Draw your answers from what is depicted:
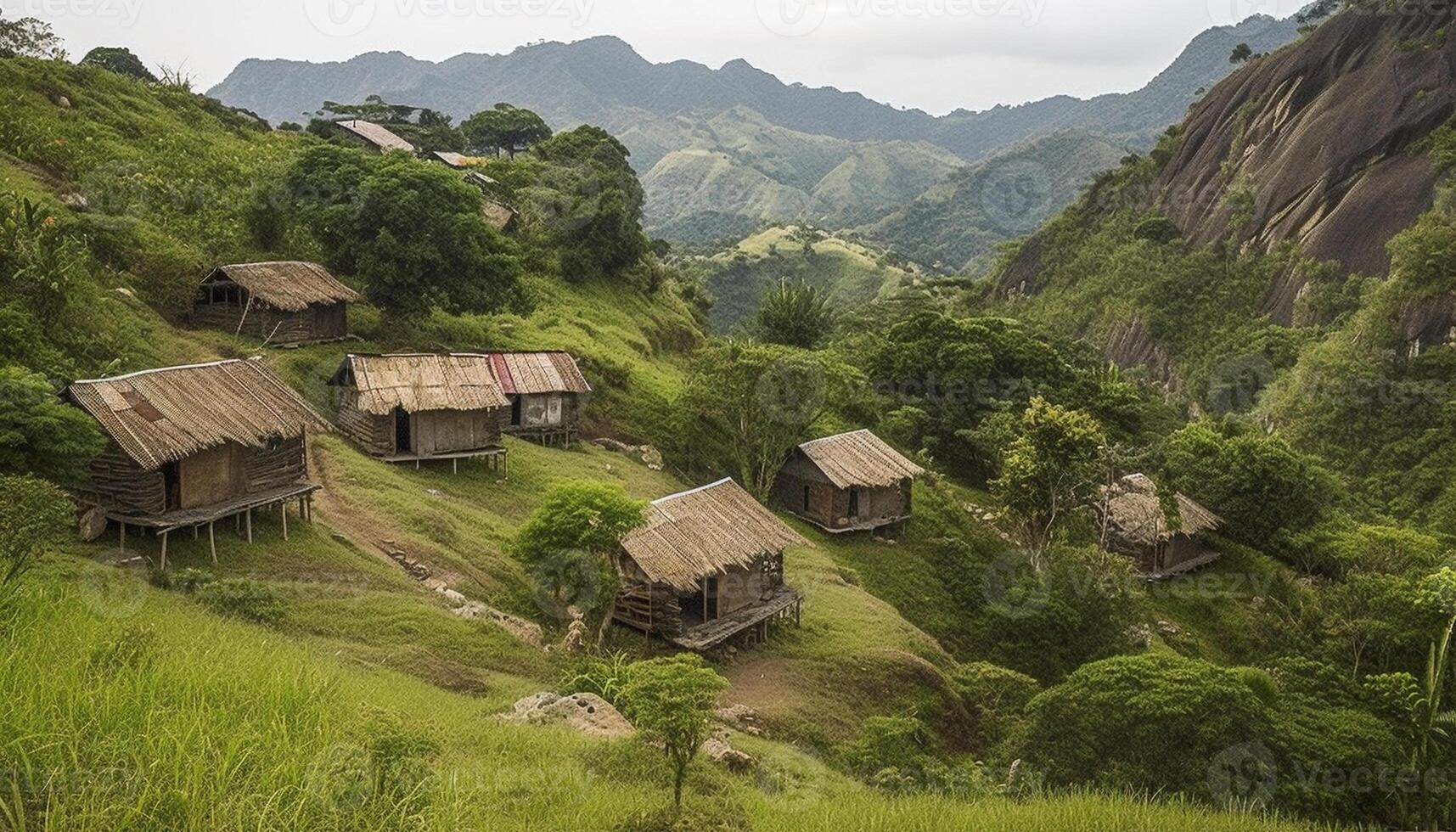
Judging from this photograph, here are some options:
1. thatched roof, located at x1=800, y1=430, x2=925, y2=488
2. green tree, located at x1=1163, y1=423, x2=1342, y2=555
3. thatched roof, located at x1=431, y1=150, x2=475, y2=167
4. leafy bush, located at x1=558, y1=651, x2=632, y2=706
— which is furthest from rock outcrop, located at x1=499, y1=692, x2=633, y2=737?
thatched roof, located at x1=431, y1=150, x2=475, y2=167

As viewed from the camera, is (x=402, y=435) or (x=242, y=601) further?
(x=402, y=435)

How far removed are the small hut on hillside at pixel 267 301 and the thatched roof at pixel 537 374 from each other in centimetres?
584

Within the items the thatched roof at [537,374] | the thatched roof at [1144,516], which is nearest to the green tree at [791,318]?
the thatched roof at [537,374]

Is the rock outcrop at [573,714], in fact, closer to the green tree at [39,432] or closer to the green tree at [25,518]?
the green tree at [25,518]

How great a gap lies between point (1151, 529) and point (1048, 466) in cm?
843

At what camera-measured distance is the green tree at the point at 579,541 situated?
2095 centimetres

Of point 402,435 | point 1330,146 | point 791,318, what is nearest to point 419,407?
point 402,435

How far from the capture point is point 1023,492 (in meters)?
29.5

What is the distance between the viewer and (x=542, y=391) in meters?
33.9

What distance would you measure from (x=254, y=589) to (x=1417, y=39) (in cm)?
6700

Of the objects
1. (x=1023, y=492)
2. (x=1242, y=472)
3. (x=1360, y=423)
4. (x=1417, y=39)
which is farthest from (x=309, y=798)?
(x=1417, y=39)

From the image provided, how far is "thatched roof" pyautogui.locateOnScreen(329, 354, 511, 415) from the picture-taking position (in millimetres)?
28438

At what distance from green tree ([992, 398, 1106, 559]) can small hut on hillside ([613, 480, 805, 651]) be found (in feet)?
24.3

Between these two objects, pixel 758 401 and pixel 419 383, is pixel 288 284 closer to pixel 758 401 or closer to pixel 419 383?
pixel 419 383
